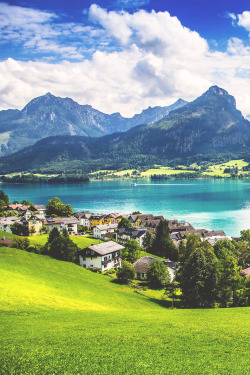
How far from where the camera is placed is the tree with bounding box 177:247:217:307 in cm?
3828

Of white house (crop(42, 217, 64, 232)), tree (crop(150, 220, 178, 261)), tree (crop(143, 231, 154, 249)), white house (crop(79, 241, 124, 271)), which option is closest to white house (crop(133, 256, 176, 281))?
white house (crop(79, 241, 124, 271))

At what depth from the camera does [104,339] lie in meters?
17.8

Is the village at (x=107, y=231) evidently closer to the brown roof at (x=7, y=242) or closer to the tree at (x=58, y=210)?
the brown roof at (x=7, y=242)

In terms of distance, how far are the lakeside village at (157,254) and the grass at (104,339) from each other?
7249 mm

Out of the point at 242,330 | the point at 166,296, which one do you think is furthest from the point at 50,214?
the point at 242,330

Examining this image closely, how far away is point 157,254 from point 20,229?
124ft

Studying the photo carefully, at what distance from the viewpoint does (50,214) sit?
112688mm

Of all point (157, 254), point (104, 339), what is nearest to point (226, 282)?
point (104, 339)

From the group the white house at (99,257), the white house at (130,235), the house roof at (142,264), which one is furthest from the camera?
the white house at (130,235)

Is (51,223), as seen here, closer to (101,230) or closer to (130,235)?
(101,230)

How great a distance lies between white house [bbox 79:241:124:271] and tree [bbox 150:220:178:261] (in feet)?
48.9

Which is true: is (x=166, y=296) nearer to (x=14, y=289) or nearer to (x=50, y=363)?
(x=14, y=289)

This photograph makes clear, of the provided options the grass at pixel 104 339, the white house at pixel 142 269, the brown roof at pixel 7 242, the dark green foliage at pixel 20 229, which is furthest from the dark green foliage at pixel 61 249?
the dark green foliage at pixel 20 229

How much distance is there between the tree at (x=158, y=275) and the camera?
50156 mm
